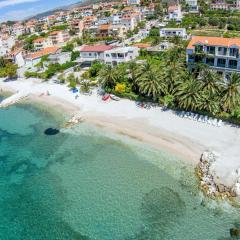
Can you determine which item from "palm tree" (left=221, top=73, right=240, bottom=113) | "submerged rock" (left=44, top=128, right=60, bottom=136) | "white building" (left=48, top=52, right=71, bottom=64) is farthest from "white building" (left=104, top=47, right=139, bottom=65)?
"palm tree" (left=221, top=73, right=240, bottom=113)

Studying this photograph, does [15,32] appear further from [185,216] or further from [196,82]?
[185,216]

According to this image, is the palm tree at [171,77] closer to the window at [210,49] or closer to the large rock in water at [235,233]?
the window at [210,49]

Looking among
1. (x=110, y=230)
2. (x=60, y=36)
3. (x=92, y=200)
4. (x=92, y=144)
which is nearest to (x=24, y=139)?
(x=92, y=144)

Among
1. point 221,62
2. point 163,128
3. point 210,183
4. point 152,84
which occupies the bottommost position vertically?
point 210,183

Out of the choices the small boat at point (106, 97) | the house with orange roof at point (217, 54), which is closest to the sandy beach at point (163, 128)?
the small boat at point (106, 97)

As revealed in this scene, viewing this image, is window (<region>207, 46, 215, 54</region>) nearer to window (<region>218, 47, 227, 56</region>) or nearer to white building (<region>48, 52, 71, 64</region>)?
window (<region>218, 47, 227, 56</region>)

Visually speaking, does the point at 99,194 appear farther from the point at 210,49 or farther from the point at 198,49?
the point at 210,49

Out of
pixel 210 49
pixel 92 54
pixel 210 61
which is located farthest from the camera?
pixel 92 54

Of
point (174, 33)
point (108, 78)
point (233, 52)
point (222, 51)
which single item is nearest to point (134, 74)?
point (108, 78)
